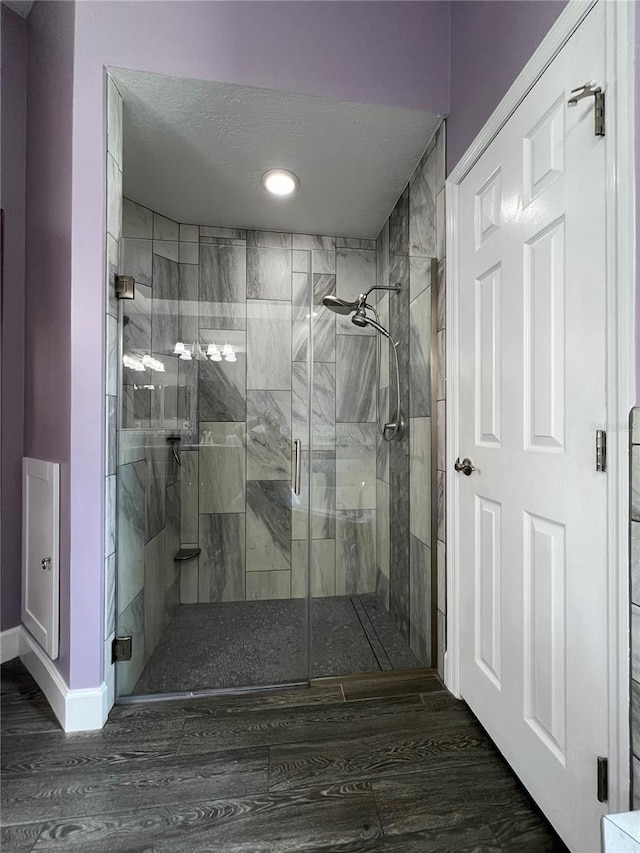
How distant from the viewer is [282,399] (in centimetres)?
187

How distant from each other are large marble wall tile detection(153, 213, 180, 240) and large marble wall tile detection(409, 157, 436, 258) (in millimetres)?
1318

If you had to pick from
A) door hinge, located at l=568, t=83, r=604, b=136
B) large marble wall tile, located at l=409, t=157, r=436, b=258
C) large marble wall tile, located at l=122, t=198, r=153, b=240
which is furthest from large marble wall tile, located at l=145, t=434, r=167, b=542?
door hinge, located at l=568, t=83, r=604, b=136

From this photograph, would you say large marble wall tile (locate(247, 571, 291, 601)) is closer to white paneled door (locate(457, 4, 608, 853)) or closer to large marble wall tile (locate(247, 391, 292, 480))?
large marble wall tile (locate(247, 391, 292, 480))

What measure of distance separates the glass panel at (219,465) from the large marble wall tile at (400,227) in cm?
60

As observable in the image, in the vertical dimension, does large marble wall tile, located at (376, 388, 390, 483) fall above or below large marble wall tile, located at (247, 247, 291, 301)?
below

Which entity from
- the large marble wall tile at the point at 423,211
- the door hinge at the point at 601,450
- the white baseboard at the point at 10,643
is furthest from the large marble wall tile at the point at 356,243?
the white baseboard at the point at 10,643

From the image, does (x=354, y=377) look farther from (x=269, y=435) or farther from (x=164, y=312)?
(x=164, y=312)

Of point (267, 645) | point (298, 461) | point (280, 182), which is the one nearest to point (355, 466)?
point (298, 461)

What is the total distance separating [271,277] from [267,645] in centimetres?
167

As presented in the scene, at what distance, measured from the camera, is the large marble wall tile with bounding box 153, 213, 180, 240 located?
227 cm

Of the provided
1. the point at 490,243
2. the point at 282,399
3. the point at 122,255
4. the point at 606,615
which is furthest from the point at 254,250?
the point at 606,615

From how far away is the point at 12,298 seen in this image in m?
1.82

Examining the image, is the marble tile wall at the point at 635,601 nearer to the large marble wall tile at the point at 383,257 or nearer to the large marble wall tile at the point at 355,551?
the large marble wall tile at the point at 355,551

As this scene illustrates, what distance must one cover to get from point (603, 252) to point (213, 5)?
1636 mm
